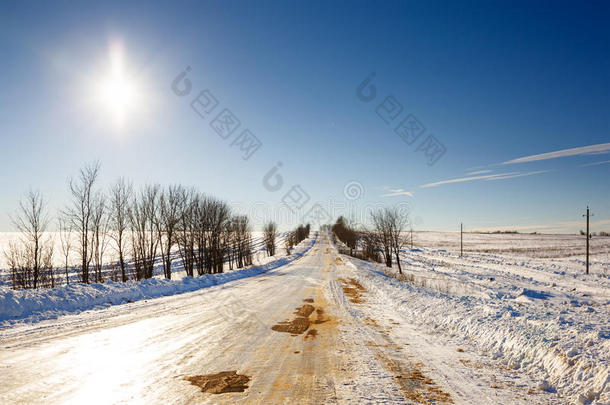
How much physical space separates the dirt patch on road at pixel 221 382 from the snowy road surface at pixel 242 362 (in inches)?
4.3

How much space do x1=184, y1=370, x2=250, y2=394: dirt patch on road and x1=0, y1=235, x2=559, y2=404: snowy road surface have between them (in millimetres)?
109

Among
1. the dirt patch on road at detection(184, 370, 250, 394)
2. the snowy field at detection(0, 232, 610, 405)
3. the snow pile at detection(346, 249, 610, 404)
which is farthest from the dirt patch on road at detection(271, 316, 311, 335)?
the snow pile at detection(346, 249, 610, 404)

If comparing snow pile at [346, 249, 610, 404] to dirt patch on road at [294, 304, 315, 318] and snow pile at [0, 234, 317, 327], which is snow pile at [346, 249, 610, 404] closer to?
dirt patch on road at [294, 304, 315, 318]

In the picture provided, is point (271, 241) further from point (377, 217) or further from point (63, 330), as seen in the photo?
point (63, 330)

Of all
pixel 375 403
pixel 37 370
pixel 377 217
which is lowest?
pixel 375 403

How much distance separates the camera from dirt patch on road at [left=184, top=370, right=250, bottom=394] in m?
4.43

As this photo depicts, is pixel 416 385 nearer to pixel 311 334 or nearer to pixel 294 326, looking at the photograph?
pixel 311 334

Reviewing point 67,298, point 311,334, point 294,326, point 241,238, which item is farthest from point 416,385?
point 241,238

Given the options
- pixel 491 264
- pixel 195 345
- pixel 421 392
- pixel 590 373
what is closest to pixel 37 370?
pixel 195 345

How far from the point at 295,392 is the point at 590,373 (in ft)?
15.3

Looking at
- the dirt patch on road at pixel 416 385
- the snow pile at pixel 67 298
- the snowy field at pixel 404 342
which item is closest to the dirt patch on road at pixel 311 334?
the snowy field at pixel 404 342

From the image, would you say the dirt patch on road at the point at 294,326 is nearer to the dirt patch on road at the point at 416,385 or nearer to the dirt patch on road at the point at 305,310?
the dirt patch on road at the point at 305,310

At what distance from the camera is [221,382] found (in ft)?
15.4

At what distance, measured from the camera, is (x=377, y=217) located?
111 ft
